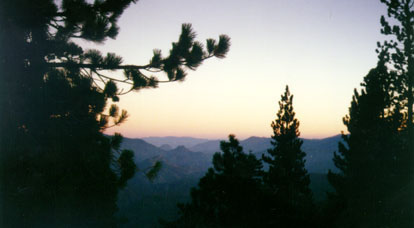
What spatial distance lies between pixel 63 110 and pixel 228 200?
16.6 feet

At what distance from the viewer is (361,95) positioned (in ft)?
60.7

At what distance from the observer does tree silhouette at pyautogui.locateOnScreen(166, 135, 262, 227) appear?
579 centimetres

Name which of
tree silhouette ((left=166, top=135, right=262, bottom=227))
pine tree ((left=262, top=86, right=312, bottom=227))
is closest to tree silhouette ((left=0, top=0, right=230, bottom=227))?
tree silhouette ((left=166, top=135, right=262, bottom=227))

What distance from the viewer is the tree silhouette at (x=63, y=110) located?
3.93m

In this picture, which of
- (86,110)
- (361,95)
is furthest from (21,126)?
(361,95)

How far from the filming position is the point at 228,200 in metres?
6.43

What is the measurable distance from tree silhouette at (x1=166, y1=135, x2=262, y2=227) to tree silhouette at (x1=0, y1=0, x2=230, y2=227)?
8.73ft

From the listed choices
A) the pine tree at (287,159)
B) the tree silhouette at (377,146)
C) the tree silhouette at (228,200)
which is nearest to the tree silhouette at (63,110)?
the tree silhouette at (228,200)

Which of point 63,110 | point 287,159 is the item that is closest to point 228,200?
point 63,110

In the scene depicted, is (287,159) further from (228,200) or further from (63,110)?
(63,110)

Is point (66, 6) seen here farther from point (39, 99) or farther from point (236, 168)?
point (236, 168)

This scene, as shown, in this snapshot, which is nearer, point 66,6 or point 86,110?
point 66,6

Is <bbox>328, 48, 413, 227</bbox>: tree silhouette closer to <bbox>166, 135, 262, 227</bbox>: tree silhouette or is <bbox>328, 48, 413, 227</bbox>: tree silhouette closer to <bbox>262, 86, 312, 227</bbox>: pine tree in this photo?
<bbox>262, 86, 312, 227</bbox>: pine tree

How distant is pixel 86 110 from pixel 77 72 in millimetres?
1252
